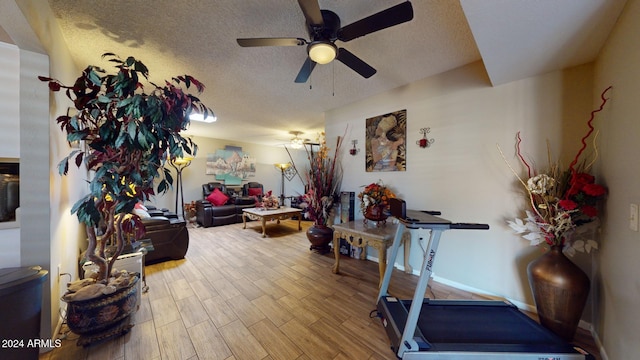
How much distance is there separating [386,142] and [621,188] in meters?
2.05

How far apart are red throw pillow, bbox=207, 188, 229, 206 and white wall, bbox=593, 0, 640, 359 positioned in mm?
6158

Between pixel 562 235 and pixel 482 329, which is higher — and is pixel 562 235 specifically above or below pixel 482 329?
above

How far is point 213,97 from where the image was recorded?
320 centimetres

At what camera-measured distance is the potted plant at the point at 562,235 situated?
4.90 feet

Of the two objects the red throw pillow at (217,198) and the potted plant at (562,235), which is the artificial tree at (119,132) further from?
the red throw pillow at (217,198)

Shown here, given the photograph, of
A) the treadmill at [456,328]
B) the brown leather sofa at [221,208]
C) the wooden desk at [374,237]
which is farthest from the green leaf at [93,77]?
the brown leather sofa at [221,208]

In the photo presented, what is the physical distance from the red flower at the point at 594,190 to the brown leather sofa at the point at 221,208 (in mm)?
5819

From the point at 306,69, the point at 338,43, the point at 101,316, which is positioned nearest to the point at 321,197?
the point at 306,69

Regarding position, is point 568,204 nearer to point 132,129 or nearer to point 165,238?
point 132,129

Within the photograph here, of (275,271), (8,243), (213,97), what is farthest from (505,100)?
(8,243)

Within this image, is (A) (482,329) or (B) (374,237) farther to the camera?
(B) (374,237)

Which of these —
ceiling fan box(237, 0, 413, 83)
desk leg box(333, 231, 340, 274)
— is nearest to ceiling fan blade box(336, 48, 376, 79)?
ceiling fan box(237, 0, 413, 83)

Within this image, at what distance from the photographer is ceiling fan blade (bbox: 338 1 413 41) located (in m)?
1.25

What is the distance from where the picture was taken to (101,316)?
147 centimetres
